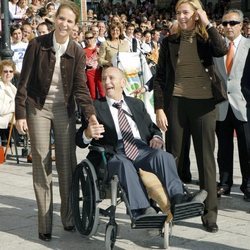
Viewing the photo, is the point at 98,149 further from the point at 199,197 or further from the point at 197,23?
the point at 197,23

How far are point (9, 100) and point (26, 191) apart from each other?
2052 mm

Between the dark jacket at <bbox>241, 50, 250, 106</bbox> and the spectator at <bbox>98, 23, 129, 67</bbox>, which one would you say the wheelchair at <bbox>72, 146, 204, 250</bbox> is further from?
the spectator at <bbox>98, 23, 129, 67</bbox>

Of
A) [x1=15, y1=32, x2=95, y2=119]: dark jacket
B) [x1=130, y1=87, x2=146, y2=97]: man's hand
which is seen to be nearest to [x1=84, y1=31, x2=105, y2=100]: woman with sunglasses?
[x1=130, y1=87, x2=146, y2=97]: man's hand

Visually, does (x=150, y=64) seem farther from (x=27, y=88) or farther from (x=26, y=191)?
(x=27, y=88)

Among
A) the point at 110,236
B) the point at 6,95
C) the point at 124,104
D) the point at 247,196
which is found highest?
the point at 124,104

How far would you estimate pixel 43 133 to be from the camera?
5176 mm

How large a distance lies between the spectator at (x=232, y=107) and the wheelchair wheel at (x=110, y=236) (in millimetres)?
2055

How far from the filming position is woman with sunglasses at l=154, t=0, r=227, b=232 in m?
5.34

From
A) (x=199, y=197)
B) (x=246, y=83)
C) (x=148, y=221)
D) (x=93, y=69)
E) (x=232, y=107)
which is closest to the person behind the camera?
(x=148, y=221)

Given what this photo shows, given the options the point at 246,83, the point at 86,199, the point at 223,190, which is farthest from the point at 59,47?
the point at 223,190

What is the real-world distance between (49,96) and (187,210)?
142cm

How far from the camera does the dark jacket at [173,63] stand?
5.19 m

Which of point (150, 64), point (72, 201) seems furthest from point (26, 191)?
point (150, 64)

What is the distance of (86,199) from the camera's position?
512 cm
